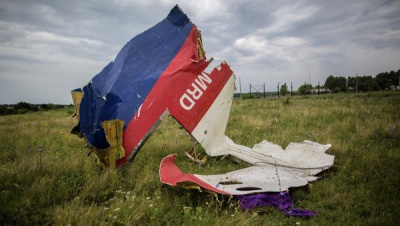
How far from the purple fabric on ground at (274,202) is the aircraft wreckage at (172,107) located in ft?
0.75

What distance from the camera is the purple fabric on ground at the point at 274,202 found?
116 inches

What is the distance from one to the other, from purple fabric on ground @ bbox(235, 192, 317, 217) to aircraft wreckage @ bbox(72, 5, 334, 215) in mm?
229

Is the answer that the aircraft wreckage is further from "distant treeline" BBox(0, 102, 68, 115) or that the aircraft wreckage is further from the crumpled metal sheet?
"distant treeline" BBox(0, 102, 68, 115)

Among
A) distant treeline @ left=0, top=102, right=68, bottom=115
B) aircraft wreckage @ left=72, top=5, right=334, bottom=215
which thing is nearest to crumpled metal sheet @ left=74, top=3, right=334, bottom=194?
aircraft wreckage @ left=72, top=5, right=334, bottom=215

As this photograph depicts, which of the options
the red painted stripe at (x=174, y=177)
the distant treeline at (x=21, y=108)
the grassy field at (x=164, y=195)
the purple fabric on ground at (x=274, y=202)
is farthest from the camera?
the distant treeline at (x=21, y=108)

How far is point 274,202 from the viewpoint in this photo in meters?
3.10

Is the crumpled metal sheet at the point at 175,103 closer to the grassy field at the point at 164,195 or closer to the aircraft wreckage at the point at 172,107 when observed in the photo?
the aircraft wreckage at the point at 172,107

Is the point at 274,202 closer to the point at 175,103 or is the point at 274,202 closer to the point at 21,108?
the point at 175,103

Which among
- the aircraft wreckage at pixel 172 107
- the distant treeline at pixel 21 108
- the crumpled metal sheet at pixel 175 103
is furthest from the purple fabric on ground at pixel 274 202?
the distant treeline at pixel 21 108

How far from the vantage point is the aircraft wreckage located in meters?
3.92

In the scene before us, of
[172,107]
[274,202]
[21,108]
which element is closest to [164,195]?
[274,202]

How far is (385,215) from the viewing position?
290cm

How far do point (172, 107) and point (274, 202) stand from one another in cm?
227

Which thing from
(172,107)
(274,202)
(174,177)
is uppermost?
(172,107)
